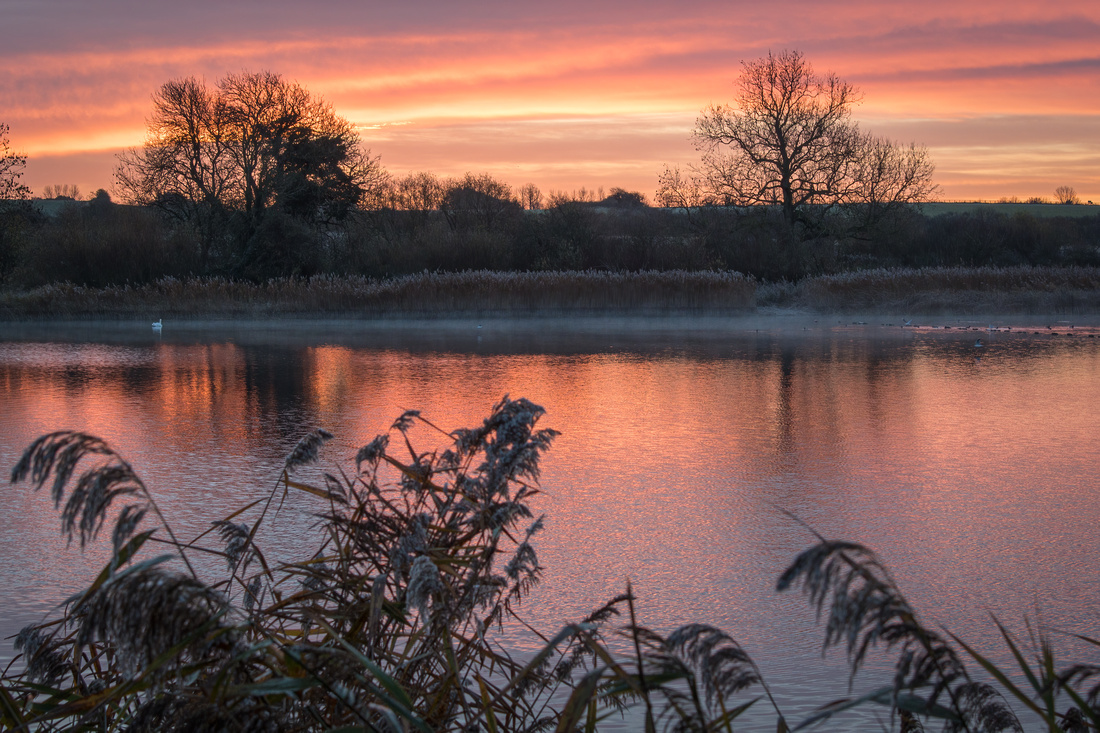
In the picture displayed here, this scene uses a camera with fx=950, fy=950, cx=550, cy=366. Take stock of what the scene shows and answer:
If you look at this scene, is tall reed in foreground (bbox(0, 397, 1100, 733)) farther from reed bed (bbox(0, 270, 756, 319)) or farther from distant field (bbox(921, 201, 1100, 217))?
distant field (bbox(921, 201, 1100, 217))

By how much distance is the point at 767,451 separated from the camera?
6.55 m

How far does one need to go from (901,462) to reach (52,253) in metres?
24.8

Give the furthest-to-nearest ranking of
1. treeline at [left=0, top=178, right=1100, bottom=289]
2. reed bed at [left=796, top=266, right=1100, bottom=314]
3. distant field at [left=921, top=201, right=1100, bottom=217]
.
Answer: distant field at [left=921, top=201, right=1100, bottom=217] < treeline at [left=0, top=178, right=1100, bottom=289] < reed bed at [left=796, top=266, right=1100, bottom=314]

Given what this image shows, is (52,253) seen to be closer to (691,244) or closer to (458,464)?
(691,244)

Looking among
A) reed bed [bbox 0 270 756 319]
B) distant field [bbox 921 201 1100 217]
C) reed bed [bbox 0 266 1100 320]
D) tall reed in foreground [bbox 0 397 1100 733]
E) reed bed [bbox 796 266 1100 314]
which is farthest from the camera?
distant field [bbox 921 201 1100 217]

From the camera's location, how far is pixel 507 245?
2673cm

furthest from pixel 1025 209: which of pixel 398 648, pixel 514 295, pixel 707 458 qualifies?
pixel 398 648

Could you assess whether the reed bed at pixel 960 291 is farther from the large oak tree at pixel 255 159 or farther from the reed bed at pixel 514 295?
the large oak tree at pixel 255 159

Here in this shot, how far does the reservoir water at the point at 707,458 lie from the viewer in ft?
12.0

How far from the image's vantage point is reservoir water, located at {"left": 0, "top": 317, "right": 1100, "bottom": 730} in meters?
3.65

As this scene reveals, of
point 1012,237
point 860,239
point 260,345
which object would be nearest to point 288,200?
point 260,345

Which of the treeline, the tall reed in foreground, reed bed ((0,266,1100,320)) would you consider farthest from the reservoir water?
the treeline

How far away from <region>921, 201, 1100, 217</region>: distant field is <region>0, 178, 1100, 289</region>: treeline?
99.6 ft

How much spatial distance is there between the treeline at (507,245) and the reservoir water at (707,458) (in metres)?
11.9
